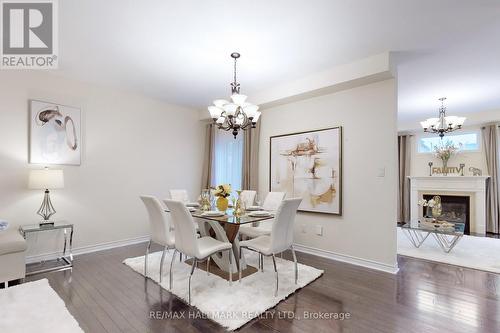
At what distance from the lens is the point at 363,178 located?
356 cm

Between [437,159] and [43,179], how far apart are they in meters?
8.18

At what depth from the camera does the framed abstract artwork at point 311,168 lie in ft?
12.5

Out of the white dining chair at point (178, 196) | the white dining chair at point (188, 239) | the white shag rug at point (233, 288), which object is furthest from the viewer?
the white dining chair at point (178, 196)

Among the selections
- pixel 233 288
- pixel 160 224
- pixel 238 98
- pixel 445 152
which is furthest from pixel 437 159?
pixel 160 224

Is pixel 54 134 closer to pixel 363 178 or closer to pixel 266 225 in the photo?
pixel 266 225

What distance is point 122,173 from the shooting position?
Result: 446 cm

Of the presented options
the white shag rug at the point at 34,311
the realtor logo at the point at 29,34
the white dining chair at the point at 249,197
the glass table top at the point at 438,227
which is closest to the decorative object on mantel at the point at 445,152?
the glass table top at the point at 438,227

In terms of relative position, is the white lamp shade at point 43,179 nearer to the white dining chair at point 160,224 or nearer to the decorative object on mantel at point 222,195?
the white dining chair at point 160,224

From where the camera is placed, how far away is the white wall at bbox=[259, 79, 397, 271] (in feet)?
10.8

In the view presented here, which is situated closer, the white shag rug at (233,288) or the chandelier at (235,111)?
the white shag rug at (233,288)

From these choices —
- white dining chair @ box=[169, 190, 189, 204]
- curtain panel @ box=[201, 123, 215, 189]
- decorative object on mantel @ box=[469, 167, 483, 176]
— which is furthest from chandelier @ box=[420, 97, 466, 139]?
white dining chair @ box=[169, 190, 189, 204]

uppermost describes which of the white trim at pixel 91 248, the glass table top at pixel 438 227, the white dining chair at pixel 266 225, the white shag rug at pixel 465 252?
the white dining chair at pixel 266 225

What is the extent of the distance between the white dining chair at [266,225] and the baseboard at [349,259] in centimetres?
77

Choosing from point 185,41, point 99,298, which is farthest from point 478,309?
point 185,41
